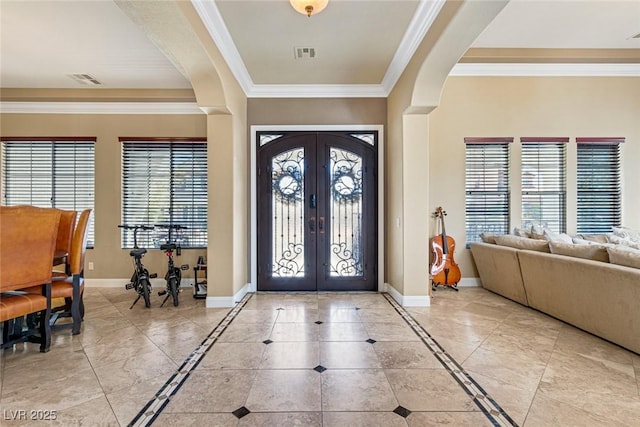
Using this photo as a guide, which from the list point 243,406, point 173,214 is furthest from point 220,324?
point 173,214

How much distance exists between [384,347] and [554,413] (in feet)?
4.00

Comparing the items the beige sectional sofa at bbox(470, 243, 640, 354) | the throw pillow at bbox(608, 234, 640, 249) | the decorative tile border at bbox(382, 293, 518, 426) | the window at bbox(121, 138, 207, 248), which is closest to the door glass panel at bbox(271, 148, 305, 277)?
the window at bbox(121, 138, 207, 248)

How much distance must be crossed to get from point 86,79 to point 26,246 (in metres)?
3.21

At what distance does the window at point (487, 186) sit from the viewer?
15.9ft

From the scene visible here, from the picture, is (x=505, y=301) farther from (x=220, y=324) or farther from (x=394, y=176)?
(x=220, y=324)

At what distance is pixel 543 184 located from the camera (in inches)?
191

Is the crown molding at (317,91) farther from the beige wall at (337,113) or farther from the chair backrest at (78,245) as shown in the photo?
the chair backrest at (78,245)

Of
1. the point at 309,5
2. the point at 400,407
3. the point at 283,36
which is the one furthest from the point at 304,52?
the point at 400,407

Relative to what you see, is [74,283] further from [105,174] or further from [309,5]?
[309,5]

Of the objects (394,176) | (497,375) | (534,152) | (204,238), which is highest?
(534,152)

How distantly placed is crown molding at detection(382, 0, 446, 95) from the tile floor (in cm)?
302

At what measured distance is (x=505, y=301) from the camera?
160 inches

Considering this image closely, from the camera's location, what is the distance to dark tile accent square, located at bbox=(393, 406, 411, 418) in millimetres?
1807

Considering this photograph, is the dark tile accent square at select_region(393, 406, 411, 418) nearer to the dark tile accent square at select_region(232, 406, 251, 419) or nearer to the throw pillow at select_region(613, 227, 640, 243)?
the dark tile accent square at select_region(232, 406, 251, 419)
